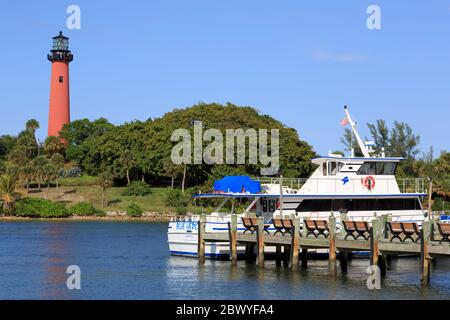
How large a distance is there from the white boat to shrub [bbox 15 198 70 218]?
5370 cm

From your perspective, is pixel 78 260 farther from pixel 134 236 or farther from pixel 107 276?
pixel 134 236

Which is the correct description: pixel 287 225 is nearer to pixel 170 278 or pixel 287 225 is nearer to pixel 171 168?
pixel 170 278

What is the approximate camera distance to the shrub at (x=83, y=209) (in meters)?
103

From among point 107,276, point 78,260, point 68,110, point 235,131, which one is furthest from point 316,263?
point 68,110

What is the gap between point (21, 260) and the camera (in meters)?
52.8

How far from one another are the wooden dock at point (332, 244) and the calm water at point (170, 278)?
76 cm

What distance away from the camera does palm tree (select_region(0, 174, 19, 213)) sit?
335 feet

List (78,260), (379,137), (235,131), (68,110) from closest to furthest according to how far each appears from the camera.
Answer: (78,260) < (235,131) < (379,137) < (68,110)

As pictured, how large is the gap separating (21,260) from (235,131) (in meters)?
54.0

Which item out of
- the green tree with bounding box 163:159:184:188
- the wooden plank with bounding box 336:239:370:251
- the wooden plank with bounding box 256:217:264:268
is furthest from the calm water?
the green tree with bounding box 163:159:184:188

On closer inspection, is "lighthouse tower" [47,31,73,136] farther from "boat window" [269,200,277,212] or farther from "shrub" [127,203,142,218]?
"boat window" [269,200,277,212]

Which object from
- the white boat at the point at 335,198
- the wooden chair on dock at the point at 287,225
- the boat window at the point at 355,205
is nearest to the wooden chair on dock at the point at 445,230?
the wooden chair on dock at the point at 287,225
